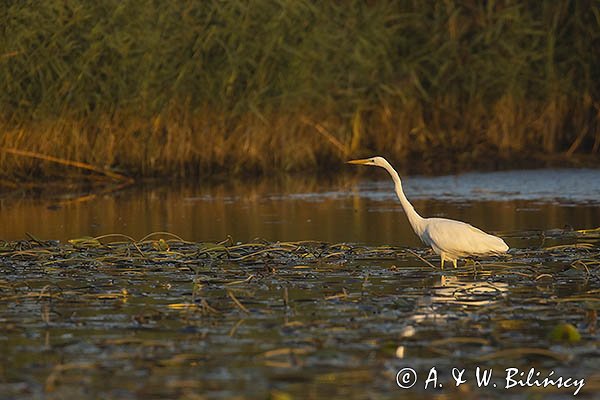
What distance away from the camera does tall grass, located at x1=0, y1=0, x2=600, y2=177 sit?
16.9 meters

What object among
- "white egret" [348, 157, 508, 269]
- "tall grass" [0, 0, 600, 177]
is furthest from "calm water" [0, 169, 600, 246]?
"white egret" [348, 157, 508, 269]

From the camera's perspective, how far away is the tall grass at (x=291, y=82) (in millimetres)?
16891

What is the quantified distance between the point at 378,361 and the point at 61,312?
2319mm

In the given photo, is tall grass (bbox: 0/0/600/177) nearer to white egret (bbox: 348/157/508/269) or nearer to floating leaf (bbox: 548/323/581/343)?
white egret (bbox: 348/157/508/269)

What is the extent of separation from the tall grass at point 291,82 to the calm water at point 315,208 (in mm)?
610

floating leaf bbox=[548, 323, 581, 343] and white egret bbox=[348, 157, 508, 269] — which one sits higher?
white egret bbox=[348, 157, 508, 269]

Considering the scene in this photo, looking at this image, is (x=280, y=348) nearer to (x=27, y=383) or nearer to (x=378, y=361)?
(x=378, y=361)

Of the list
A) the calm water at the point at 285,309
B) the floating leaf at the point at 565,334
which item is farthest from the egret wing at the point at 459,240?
the floating leaf at the point at 565,334

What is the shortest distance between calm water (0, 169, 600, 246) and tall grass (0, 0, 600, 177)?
610 mm

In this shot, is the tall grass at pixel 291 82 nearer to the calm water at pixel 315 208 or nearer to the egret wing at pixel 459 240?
the calm water at pixel 315 208

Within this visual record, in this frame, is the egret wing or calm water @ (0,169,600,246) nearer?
the egret wing

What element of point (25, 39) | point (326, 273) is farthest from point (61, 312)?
point (25, 39)

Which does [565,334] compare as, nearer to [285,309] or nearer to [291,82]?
[285,309]

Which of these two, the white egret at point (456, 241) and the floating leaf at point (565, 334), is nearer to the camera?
the floating leaf at point (565, 334)
